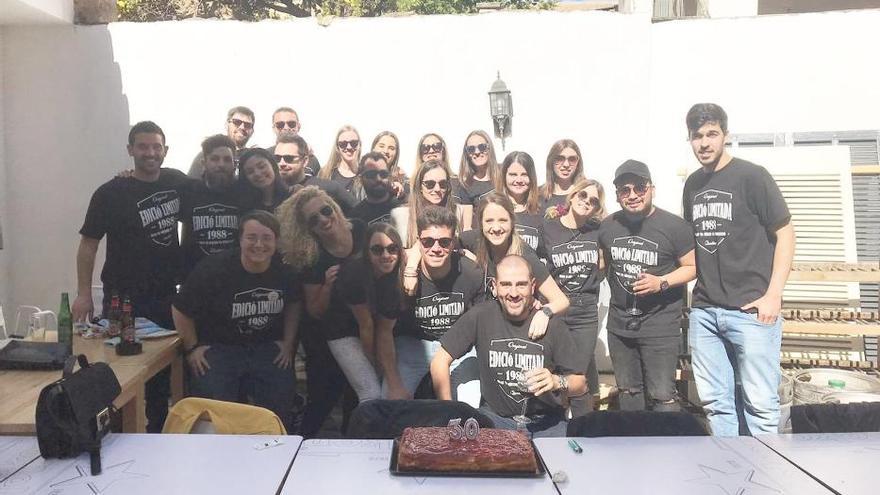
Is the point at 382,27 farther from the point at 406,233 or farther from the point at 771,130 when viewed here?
the point at 771,130

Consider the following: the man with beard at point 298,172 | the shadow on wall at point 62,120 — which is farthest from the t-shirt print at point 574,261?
the shadow on wall at point 62,120

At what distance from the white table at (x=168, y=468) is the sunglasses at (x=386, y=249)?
189 cm

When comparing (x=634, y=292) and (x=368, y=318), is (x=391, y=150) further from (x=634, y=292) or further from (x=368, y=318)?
(x=634, y=292)

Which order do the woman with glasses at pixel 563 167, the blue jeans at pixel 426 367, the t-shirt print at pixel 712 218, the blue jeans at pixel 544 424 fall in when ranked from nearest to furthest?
the blue jeans at pixel 544 424
the blue jeans at pixel 426 367
the t-shirt print at pixel 712 218
the woman with glasses at pixel 563 167

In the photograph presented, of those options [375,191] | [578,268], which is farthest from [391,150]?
[578,268]

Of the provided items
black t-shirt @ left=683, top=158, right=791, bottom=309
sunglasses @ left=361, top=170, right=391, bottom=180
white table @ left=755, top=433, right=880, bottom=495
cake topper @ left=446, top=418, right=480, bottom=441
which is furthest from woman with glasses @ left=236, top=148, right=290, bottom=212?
A: white table @ left=755, top=433, right=880, bottom=495

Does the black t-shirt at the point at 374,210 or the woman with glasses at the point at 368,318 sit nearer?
the woman with glasses at the point at 368,318

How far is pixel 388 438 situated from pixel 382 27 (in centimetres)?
339

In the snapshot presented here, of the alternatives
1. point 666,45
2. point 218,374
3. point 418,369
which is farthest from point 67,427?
point 666,45

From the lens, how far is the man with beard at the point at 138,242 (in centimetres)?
421

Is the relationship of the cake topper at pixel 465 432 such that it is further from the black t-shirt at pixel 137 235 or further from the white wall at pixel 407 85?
the white wall at pixel 407 85

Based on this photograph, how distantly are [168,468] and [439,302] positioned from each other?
1958 mm

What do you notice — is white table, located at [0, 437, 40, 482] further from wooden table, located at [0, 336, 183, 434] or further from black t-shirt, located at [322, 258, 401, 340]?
black t-shirt, located at [322, 258, 401, 340]

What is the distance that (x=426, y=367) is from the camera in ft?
12.6
